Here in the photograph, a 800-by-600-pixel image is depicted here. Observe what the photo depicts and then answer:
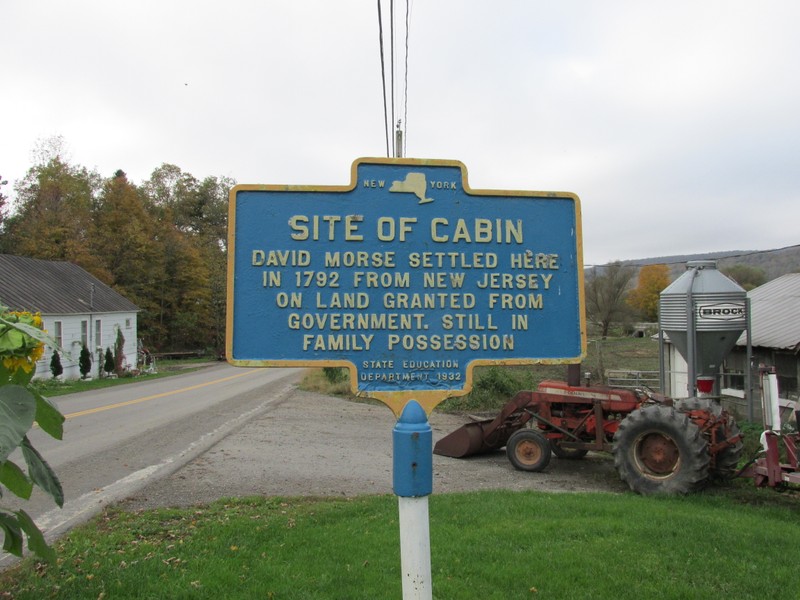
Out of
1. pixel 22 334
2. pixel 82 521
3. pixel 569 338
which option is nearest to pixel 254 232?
pixel 22 334

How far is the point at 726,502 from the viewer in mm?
7352

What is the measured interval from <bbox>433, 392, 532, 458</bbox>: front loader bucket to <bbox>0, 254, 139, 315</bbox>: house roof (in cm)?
2069

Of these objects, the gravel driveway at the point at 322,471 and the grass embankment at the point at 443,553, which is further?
the gravel driveway at the point at 322,471

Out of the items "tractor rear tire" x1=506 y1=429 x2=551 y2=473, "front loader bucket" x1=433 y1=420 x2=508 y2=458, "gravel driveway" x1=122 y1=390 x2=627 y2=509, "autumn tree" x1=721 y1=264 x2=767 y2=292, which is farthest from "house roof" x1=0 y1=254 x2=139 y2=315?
"autumn tree" x1=721 y1=264 x2=767 y2=292

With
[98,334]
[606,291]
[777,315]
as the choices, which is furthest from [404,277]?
[606,291]

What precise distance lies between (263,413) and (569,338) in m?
13.6

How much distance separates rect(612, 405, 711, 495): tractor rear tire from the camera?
768cm

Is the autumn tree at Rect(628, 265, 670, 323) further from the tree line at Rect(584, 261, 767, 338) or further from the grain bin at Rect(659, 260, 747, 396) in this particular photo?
the grain bin at Rect(659, 260, 747, 396)

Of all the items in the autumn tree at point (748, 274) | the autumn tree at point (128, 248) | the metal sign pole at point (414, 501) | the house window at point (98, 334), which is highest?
the autumn tree at point (128, 248)

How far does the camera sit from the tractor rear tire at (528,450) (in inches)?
375

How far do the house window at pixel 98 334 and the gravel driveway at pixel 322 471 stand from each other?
2221cm

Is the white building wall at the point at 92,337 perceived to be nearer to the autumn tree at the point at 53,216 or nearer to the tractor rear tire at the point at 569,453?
the autumn tree at the point at 53,216

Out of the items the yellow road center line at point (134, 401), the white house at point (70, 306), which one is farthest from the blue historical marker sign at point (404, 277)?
the white house at point (70, 306)

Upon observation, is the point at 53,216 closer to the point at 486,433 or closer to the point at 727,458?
the point at 486,433
